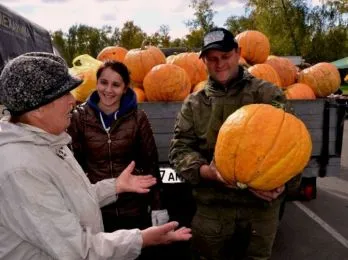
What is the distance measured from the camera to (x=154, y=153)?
130 inches

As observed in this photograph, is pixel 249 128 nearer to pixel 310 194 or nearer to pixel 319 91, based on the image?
pixel 310 194

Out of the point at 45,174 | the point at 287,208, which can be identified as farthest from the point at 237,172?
the point at 287,208

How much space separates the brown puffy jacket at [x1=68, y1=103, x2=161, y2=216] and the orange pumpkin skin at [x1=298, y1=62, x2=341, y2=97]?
2.65m

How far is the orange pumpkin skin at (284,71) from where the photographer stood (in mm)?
5215

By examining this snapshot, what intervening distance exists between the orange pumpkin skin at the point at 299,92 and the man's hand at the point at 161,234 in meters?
3.14

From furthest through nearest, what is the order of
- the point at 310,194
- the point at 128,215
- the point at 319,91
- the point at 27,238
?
the point at 319,91
the point at 310,194
the point at 128,215
the point at 27,238

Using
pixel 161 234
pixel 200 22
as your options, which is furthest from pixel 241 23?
pixel 161 234

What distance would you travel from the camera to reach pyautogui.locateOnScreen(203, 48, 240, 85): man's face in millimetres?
2656

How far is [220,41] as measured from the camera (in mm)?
2664

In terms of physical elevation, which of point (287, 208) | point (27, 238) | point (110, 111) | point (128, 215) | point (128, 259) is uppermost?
point (110, 111)

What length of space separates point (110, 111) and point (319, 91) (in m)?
2.88

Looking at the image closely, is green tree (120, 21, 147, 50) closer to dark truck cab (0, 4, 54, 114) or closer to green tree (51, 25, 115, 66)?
green tree (51, 25, 115, 66)

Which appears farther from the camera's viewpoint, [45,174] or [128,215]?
[128,215]

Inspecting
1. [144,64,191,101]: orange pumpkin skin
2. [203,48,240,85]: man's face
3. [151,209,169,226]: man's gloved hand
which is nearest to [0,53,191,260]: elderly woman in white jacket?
[203,48,240,85]: man's face
